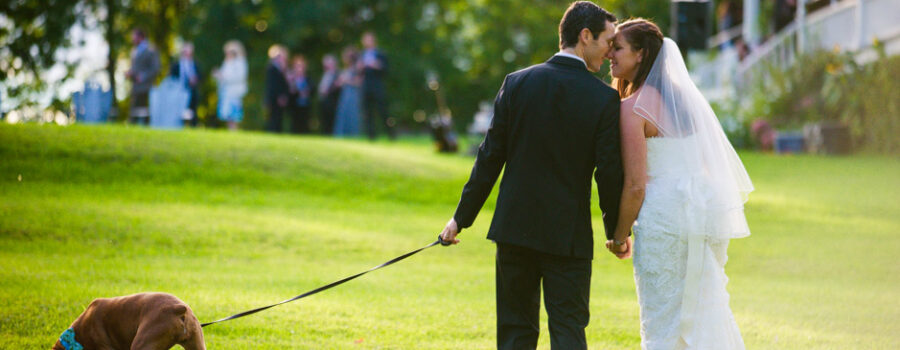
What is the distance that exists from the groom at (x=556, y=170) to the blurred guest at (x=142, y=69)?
17449 mm

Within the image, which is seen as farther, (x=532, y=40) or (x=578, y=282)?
(x=532, y=40)

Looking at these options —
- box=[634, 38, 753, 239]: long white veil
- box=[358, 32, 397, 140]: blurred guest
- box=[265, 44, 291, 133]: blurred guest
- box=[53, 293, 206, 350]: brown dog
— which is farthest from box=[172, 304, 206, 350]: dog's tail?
box=[358, 32, 397, 140]: blurred guest

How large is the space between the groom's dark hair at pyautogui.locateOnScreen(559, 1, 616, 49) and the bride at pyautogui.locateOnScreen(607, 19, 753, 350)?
33 centimetres

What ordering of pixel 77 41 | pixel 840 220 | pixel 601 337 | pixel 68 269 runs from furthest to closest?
pixel 77 41
pixel 840 220
pixel 68 269
pixel 601 337

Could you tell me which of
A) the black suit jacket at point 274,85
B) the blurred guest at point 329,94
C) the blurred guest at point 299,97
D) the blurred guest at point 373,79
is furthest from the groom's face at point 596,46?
the blurred guest at point 329,94

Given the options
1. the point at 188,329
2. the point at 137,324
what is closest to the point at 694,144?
the point at 188,329

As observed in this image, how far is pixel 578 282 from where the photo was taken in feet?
14.1

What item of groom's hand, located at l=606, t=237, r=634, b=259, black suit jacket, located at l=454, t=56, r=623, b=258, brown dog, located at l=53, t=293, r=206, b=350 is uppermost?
black suit jacket, located at l=454, t=56, r=623, b=258

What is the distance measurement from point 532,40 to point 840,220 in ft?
120

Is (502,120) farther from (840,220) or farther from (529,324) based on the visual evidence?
(840,220)

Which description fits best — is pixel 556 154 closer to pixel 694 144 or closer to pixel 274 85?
pixel 694 144

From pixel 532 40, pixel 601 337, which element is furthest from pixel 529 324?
pixel 532 40

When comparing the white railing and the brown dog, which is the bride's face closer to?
the brown dog

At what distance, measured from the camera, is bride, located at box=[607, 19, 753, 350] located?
4590mm
